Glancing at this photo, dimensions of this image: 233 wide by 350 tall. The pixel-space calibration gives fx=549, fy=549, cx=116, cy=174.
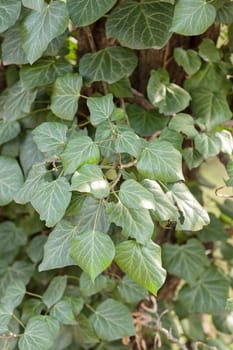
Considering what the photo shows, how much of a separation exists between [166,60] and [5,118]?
1.19 feet

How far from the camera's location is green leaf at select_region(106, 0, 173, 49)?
100 cm

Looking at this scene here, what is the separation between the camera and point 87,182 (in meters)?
0.83

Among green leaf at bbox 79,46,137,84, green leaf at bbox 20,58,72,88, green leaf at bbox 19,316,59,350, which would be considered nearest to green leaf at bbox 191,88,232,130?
green leaf at bbox 79,46,137,84

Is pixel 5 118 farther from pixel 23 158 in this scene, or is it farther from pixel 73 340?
pixel 73 340

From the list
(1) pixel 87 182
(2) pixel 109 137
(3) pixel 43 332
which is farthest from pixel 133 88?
(3) pixel 43 332

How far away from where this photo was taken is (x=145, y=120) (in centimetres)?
115

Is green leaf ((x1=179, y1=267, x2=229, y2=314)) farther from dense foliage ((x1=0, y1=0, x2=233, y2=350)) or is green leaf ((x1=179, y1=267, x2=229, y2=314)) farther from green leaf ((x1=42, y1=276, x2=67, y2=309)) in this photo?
green leaf ((x1=42, y1=276, x2=67, y2=309))

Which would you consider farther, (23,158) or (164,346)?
(164,346)

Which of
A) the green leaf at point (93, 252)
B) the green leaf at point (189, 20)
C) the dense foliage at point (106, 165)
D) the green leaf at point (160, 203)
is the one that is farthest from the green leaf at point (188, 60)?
the green leaf at point (93, 252)

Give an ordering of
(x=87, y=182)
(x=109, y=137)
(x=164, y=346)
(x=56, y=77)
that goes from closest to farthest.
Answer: (x=87, y=182)
(x=109, y=137)
(x=56, y=77)
(x=164, y=346)

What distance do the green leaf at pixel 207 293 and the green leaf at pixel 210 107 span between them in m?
0.38

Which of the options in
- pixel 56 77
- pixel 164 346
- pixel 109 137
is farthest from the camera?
pixel 164 346

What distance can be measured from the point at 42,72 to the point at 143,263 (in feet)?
1.46

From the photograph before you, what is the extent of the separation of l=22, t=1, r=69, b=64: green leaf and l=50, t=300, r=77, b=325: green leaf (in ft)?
1.50
